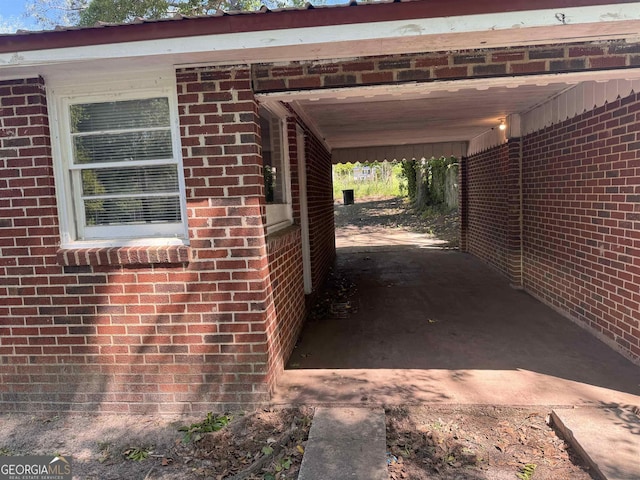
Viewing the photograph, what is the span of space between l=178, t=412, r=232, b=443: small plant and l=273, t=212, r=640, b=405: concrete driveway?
451mm

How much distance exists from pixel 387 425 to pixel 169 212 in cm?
246

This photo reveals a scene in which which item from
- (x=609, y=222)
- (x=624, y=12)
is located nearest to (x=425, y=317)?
(x=609, y=222)

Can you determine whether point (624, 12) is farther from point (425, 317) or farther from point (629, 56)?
point (425, 317)

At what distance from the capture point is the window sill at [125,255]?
11.1 ft

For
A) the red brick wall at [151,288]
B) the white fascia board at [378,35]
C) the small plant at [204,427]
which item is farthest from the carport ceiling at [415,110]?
the small plant at [204,427]

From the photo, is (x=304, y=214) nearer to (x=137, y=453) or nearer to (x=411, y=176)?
(x=137, y=453)

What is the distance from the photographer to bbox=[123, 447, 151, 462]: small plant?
9.78ft

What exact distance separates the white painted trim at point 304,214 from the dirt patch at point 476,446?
10.4 ft

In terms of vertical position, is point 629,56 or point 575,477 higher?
point 629,56

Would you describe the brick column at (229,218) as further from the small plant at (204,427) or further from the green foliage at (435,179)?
the green foliage at (435,179)

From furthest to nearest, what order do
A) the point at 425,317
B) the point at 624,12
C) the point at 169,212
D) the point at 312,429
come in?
1. the point at 425,317
2. the point at 169,212
3. the point at 312,429
4. the point at 624,12

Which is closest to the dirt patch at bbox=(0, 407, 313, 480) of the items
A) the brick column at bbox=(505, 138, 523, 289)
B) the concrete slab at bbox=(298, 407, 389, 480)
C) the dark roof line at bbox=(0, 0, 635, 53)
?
the concrete slab at bbox=(298, 407, 389, 480)

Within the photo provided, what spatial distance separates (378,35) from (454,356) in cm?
312

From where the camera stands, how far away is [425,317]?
5.58m
